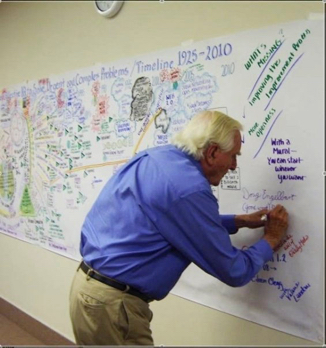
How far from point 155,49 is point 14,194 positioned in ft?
4.82

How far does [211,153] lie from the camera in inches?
41.1

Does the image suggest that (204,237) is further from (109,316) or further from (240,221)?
(109,316)

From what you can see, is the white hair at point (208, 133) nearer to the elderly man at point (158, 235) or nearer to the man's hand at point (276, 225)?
the elderly man at point (158, 235)

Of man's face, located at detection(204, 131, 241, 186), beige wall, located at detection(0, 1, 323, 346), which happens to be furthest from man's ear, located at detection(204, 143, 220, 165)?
beige wall, located at detection(0, 1, 323, 346)

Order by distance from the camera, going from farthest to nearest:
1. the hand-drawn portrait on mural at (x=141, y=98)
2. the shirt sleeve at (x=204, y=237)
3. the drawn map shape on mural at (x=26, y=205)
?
the drawn map shape on mural at (x=26, y=205) < the hand-drawn portrait on mural at (x=141, y=98) < the shirt sleeve at (x=204, y=237)

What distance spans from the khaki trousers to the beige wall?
0.51 ft

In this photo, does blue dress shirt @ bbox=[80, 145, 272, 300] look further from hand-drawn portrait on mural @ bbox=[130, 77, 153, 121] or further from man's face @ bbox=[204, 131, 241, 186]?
hand-drawn portrait on mural @ bbox=[130, 77, 153, 121]

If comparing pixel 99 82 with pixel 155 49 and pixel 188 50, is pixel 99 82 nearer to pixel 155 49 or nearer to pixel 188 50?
pixel 155 49

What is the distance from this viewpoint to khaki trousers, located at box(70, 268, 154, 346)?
110 cm

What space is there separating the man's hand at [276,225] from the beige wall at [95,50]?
1.04 ft

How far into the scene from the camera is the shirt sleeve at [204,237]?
3.13ft

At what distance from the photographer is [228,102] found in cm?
124

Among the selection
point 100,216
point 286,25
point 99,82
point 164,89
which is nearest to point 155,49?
point 164,89

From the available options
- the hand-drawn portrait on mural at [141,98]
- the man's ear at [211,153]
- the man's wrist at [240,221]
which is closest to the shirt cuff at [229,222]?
the man's wrist at [240,221]
